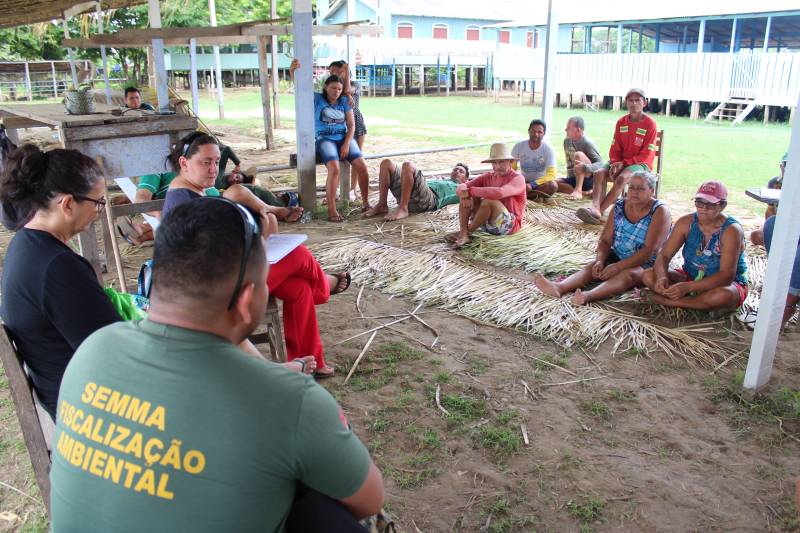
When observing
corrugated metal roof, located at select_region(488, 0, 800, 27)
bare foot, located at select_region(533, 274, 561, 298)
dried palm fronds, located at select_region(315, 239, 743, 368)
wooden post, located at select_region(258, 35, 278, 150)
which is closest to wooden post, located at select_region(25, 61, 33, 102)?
wooden post, located at select_region(258, 35, 278, 150)

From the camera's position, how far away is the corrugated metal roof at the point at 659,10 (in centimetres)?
1784

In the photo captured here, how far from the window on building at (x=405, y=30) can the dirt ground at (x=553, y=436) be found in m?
31.2

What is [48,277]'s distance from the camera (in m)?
1.97

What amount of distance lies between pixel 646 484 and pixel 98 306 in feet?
7.38

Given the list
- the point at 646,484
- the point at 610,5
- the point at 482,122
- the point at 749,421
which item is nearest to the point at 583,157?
the point at 749,421

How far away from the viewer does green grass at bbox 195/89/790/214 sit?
9086 millimetres

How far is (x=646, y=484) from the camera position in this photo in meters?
2.77

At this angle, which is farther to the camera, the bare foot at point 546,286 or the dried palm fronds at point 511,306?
the bare foot at point 546,286

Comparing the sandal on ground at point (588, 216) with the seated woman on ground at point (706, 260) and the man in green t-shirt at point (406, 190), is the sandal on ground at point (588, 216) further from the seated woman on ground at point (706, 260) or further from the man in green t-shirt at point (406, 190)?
the seated woman on ground at point (706, 260)

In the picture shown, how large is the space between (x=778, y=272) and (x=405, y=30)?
32.4 metres

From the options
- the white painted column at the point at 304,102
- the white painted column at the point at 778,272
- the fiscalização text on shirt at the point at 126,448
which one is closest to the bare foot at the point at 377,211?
the white painted column at the point at 304,102

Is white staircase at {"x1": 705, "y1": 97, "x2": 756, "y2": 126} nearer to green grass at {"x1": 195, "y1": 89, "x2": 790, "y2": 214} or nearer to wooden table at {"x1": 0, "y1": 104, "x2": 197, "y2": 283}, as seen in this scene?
green grass at {"x1": 195, "y1": 89, "x2": 790, "y2": 214}

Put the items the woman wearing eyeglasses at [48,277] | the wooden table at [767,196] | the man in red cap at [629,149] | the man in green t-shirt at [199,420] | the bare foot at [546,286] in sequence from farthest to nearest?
the man in red cap at [629,149] < the bare foot at [546,286] < the wooden table at [767,196] < the woman wearing eyeglasses at [48,277] < the man in green t-shirt at [199,420]

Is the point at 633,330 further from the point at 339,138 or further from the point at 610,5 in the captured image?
the point at 610,5
